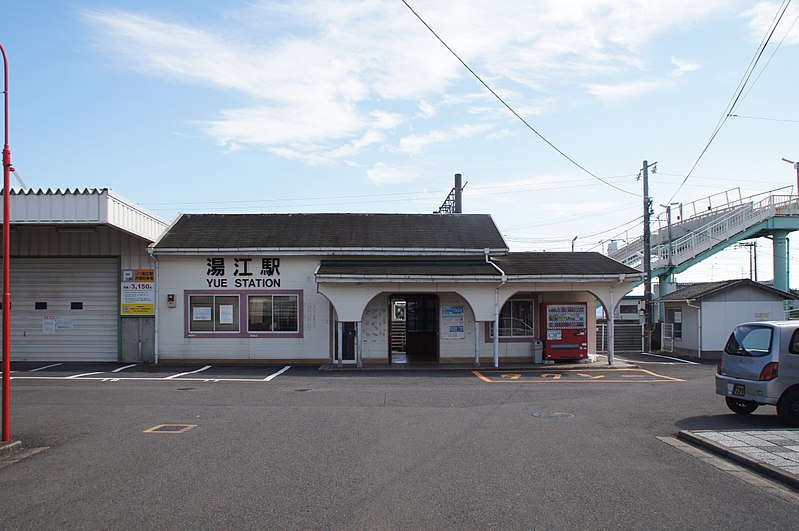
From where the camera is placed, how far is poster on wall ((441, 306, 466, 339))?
20.9 meters

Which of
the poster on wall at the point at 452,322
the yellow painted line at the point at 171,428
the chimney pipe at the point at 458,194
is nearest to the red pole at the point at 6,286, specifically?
the yellow painted line at the point at 171,428

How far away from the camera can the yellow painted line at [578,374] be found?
1672 cm

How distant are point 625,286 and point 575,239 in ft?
83.9

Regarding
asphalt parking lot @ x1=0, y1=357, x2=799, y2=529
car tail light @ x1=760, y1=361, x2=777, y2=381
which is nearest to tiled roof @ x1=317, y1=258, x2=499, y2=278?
asphalt parking lot @ x1=0, y1=357, x2=799, y2=529

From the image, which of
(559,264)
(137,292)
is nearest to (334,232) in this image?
(137,292)

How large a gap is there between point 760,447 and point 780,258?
26476 mm

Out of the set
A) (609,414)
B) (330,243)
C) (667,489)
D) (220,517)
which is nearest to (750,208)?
(330,243)

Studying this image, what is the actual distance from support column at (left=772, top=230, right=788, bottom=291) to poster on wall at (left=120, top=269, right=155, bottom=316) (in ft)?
93.3

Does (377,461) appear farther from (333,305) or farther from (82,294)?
(82,294)

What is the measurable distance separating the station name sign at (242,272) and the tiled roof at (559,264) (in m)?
7.79

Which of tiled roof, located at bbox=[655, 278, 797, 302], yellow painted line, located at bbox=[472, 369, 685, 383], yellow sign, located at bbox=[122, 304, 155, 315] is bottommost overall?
yellow painted line, located at bbox=[472, 369, 685, 383]

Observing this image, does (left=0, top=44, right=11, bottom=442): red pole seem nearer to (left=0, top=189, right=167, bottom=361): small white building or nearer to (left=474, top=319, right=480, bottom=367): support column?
(left=0, top=189, right=167, bottom=361): small white building

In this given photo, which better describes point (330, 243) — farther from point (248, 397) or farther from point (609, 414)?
point (609, 414)

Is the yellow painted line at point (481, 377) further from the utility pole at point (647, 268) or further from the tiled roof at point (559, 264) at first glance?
the utility pole at point (647, 268)
